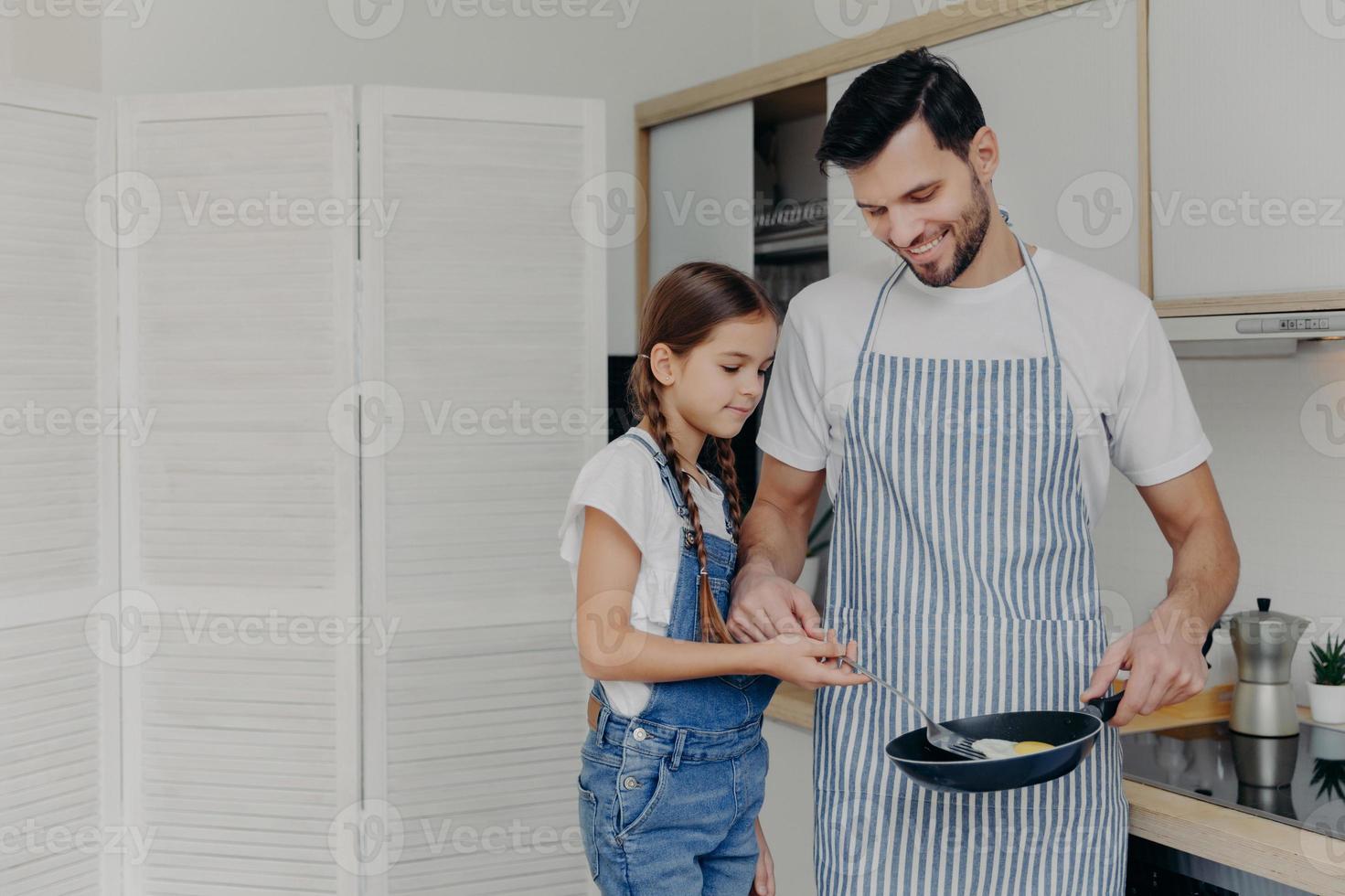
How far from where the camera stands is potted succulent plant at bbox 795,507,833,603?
256 cm

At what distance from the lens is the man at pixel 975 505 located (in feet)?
4.19

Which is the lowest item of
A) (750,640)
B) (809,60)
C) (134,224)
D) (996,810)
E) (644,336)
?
(996,810)

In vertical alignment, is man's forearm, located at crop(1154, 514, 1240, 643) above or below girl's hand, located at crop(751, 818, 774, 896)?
above

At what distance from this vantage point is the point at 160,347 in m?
2.16

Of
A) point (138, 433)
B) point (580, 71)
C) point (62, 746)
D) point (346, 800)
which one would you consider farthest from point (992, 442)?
point (580, 71)

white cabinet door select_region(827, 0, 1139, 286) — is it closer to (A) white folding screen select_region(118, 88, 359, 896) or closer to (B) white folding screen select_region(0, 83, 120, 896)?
(A) white folding screen select_region(118, 88, 359, 896)

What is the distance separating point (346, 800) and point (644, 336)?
1158 millimetres

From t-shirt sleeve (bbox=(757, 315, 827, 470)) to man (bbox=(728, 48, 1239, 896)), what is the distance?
69mm

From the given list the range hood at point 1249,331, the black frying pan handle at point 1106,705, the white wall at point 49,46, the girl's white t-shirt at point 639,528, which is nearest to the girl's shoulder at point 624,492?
the girl's white t-shirt at point 639,528

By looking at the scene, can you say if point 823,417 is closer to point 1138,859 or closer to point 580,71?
point 1138,859

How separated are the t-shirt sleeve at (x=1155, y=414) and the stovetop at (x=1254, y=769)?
15.6 inches

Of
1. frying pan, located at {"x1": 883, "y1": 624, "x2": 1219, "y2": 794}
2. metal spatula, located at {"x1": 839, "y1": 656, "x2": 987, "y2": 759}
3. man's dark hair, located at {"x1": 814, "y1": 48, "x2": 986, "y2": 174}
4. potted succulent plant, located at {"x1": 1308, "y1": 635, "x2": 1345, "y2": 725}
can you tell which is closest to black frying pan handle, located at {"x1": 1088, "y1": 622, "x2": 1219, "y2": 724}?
frying pan, located at {"x1": 883, "y1": 624, "x2": 1219, "y2": 794}

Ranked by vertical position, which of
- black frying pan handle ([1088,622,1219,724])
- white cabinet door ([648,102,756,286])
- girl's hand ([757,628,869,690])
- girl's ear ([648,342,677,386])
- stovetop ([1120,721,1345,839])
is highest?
white cabinet door ([648,102,756,286])

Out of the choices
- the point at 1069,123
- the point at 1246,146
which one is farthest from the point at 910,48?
the point at 1246,146
